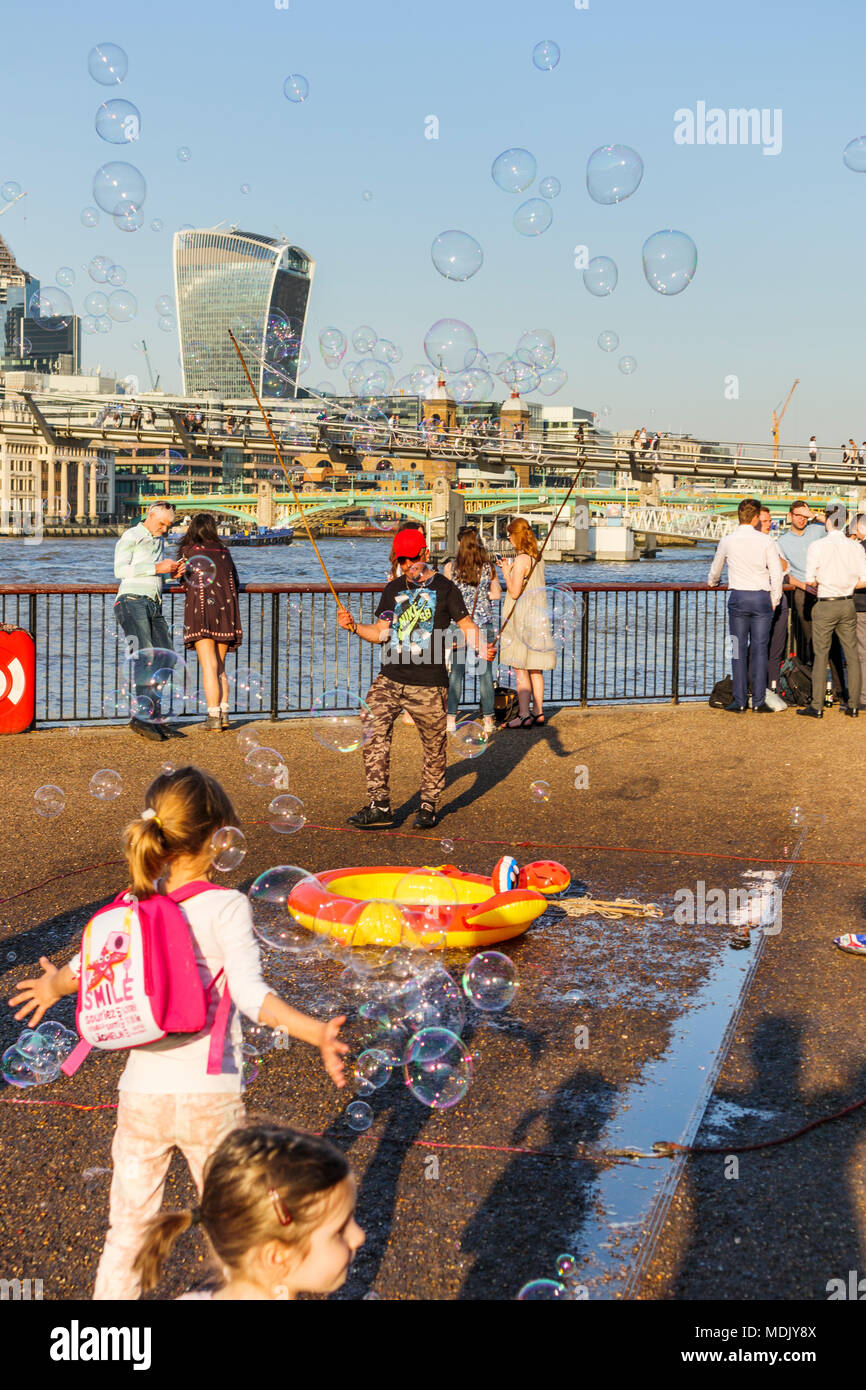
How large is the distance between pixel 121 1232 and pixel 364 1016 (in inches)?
84.3

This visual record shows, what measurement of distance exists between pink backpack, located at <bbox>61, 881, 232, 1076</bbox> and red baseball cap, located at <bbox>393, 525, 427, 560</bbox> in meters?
5.12

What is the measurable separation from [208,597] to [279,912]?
4.78 metres

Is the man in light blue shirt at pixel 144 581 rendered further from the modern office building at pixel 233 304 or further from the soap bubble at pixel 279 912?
the modern office building at pixel 233 304

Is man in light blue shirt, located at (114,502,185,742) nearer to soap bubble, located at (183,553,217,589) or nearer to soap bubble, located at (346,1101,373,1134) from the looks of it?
soap bubble, located at (183,553,217,589)

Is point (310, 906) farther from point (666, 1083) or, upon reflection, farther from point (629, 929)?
point (666, 1083)

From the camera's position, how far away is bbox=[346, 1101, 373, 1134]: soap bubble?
13.3ft

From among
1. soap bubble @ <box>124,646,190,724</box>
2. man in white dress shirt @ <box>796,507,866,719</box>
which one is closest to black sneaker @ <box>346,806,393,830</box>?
soap bubble @ <box>124,646,190,724</box>

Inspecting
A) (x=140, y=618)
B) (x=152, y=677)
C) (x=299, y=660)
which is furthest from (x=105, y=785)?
(x=299, y=660)

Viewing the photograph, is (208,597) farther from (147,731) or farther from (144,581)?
(147,731)

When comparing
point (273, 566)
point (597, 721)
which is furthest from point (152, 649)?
point (273, 566)

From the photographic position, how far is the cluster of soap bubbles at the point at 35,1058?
4.23m

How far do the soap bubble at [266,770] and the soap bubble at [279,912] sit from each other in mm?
1854

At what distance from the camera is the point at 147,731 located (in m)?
10.5

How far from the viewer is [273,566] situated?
66.9 meters
